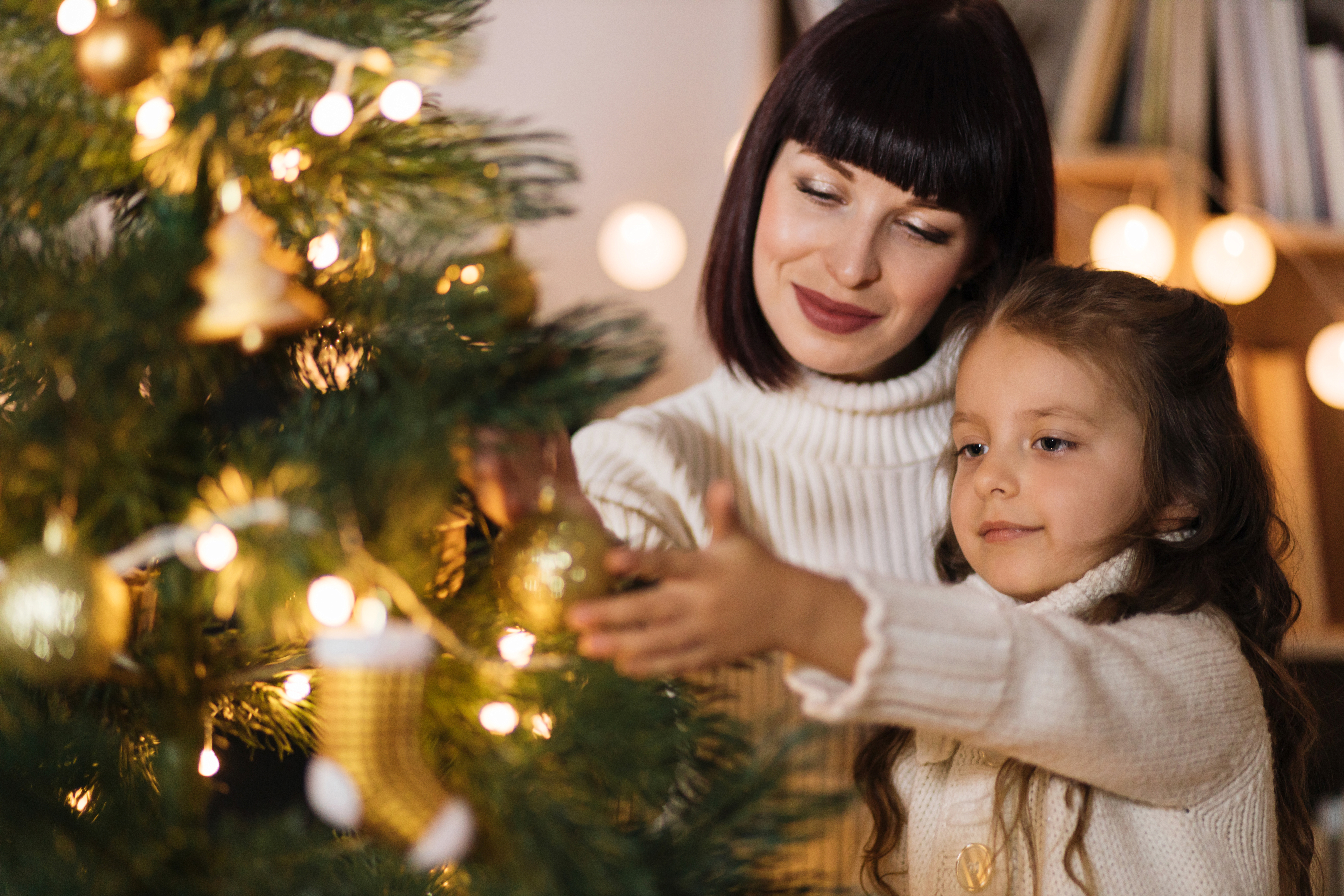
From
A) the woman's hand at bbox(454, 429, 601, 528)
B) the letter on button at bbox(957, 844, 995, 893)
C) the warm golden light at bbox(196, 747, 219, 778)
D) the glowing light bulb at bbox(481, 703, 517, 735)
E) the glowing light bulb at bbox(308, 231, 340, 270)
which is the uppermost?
the glowing light bulb at bbox(308, 231, 340, 270)

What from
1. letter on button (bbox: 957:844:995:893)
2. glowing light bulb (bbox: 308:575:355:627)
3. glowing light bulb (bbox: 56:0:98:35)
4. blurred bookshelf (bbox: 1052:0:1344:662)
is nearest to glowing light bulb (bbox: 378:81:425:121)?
glowing light bulb (bbox: 56:0:98:35)

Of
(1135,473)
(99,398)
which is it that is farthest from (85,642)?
(1135,473)

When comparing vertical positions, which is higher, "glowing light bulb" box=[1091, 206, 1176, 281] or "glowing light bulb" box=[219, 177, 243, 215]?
"glowing light bulb" box=[219, 177, 243, 215]

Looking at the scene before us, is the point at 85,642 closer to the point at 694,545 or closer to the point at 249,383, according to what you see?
the point at 249,383

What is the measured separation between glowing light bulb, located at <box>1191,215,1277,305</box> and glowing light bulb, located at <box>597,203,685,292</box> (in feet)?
2.62

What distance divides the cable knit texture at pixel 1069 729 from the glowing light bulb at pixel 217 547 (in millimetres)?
240

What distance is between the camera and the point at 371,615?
0.36m

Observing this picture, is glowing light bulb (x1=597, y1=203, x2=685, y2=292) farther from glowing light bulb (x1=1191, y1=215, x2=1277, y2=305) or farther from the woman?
glowing light bulb (x1=1191, y1=215, x2=1277, y2=305)

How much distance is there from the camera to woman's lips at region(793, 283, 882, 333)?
836 millimetres

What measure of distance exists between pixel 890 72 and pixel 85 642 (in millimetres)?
697

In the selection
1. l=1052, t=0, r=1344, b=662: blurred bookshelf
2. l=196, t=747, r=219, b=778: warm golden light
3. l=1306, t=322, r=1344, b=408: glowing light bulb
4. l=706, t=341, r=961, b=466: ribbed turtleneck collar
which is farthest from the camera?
l=1052, t=0, r=1344, b=662: blurred bookshelf

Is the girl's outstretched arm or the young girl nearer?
the girl's outstretched arm

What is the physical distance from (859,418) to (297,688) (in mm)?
574

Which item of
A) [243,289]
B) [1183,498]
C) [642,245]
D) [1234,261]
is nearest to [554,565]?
[243,289]
